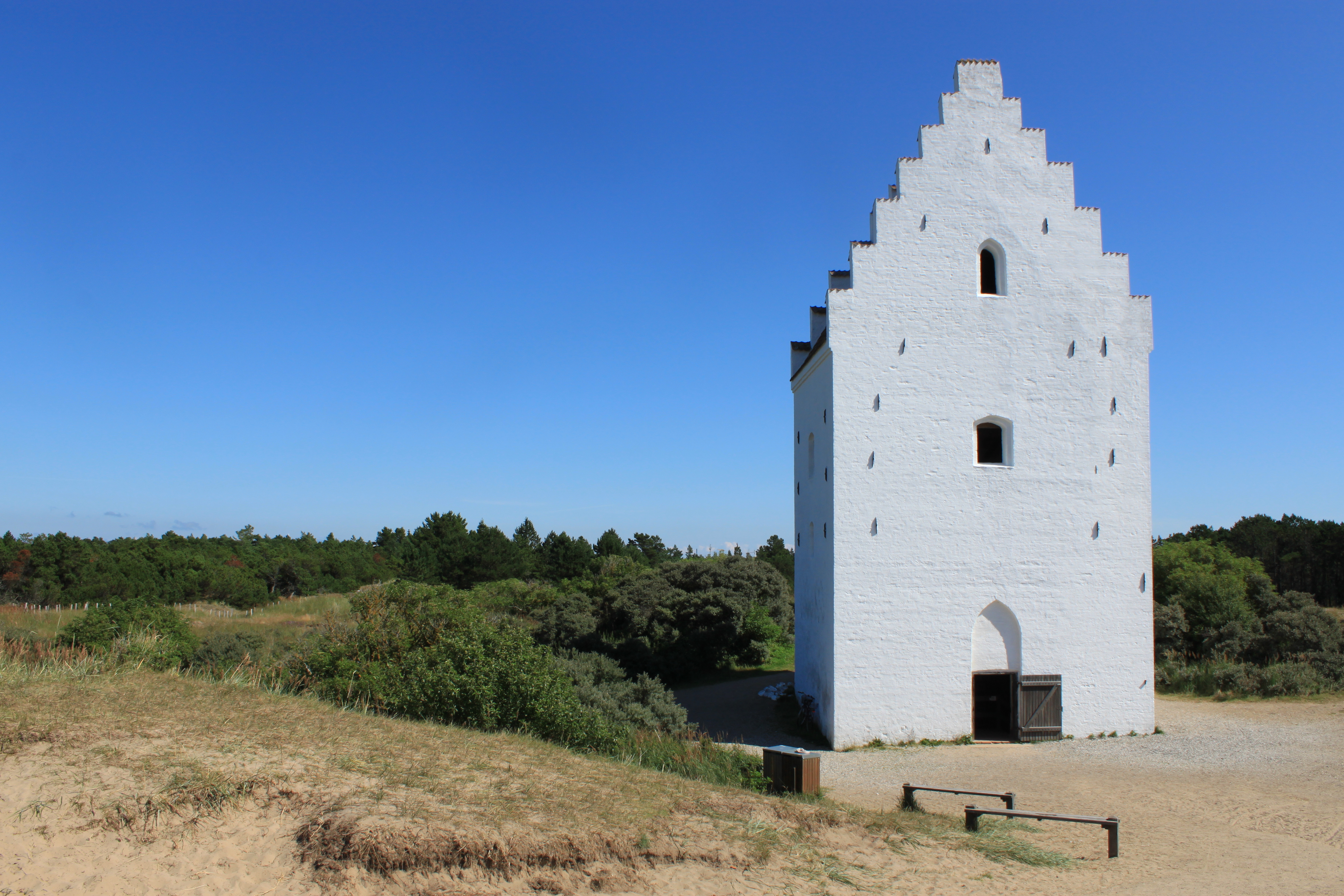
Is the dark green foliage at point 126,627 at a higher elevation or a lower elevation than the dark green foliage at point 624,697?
higher

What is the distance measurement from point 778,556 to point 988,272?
37.7 m

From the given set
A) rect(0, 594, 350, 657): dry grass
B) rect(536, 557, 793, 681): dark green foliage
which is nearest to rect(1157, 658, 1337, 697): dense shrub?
rect(536, 557, 793, 681): dark green foliage

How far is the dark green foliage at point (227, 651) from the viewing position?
18016 mm

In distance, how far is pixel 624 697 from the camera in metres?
14.3

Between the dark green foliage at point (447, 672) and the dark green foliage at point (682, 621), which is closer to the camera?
the dark green foliage at point (447, 672)

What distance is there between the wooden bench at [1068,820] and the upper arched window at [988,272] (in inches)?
392

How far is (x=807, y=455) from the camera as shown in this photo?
1783 cm

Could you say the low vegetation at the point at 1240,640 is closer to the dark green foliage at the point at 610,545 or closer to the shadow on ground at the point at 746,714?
the shadow on ground at the point at 746,714

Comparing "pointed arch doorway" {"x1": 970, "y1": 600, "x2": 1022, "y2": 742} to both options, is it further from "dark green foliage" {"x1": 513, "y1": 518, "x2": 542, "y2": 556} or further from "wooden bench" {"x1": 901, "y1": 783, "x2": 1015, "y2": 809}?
"dark green foliage" {"x1": 513, "y1": 518, "x2": 542, "y2": 556}

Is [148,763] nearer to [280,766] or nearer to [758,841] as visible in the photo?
[280,766]

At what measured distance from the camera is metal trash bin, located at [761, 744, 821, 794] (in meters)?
10.1

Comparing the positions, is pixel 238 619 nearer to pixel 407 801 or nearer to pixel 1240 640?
pixel 407 801

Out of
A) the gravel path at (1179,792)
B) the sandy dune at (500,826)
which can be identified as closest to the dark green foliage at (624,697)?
the gravel path at (1179,792)

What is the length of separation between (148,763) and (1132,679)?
15.5 m
